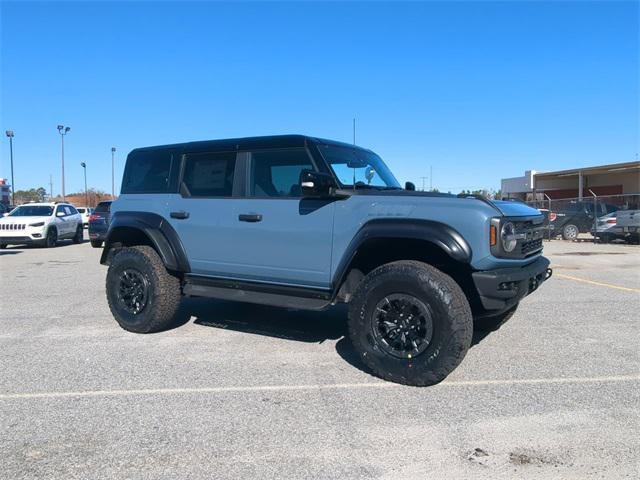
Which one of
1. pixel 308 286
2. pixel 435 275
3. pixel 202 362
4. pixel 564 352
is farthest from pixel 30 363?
pixel 564 352

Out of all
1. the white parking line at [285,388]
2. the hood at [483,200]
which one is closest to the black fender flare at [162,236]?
the white parking line at [285,388]

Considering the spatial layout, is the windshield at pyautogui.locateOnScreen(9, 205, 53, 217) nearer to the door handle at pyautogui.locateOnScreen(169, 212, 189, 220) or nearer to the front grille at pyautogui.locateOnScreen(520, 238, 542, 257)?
the door handle at pyautogui.locateOnScreen(169, 212, 189, 220)

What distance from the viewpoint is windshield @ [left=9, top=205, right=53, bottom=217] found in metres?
19.5

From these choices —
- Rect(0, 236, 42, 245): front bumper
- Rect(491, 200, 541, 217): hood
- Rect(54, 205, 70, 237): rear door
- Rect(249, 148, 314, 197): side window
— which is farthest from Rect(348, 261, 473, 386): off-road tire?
Rect(54, 205, 70, 237): rear door

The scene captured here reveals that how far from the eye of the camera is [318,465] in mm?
3197

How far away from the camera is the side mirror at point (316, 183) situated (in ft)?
15.4

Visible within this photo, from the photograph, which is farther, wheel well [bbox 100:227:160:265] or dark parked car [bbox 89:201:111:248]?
dark parked car [bbox 89:201:111:248]

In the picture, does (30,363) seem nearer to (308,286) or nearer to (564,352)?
(308,286)

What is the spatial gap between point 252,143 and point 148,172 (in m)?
1.52

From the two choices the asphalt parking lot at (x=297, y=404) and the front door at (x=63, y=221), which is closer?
the asphalt parking lot at (x=297, y=404)

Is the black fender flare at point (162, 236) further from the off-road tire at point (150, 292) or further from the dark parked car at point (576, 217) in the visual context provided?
the dark parked car at point (576, 217)

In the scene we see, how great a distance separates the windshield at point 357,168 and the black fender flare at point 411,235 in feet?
2.22

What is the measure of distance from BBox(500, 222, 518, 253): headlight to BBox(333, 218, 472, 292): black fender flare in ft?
1.00

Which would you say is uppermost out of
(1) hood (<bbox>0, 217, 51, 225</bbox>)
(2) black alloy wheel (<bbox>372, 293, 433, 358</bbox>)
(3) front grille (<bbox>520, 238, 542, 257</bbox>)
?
(1) hood (<bbox>0, 217, 51, 225</bbox>)
